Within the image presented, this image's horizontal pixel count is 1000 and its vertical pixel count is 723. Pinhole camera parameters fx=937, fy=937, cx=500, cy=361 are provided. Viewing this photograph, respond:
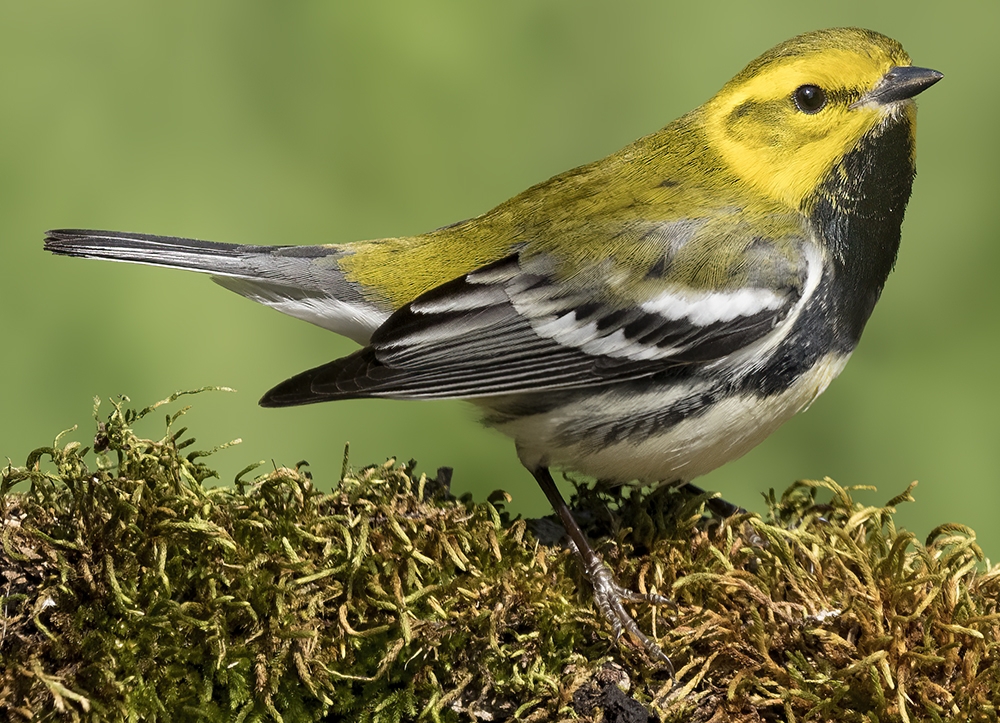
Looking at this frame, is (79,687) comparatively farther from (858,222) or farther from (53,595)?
(858,222)

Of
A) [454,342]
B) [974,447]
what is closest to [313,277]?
[454,342]

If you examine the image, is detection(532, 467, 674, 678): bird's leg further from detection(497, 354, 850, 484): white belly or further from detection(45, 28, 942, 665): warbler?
detection(497, 354, 850, 484): white belly

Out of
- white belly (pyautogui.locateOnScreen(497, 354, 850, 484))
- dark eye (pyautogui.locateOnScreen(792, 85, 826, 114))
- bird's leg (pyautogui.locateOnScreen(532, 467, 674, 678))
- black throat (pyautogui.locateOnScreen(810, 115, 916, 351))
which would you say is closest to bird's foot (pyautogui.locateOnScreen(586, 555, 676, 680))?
bird's leg (pyautogui.locateOnScreen(532, 467, 674, 678))

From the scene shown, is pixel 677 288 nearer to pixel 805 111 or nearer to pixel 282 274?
pixel 805 111

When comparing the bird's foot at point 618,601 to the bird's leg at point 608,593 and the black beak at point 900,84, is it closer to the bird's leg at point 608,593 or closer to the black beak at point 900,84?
the bird's leg at point 608,593

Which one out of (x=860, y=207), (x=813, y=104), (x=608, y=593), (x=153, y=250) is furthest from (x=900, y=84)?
(x=153, y=250)

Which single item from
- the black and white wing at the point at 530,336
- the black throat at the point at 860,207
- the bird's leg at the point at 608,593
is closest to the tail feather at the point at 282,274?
the black and white wing at the point at 530,336
